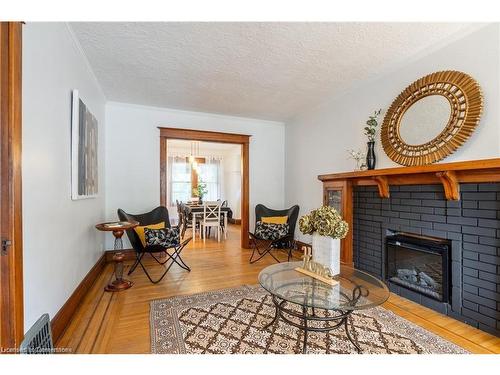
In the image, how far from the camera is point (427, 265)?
2.51 metres

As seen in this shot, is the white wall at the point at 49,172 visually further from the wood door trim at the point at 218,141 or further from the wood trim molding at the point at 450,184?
the wood trim molding at the point at 450,184

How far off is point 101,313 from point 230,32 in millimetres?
2816

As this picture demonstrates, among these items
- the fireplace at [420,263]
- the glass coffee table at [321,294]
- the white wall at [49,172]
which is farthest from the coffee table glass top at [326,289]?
the white wall at [49,172]

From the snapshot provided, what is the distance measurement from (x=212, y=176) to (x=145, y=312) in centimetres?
632

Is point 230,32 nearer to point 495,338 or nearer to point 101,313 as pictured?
point 101,313

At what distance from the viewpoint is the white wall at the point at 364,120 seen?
2.04 meters

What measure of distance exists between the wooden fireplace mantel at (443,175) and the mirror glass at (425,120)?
402mm

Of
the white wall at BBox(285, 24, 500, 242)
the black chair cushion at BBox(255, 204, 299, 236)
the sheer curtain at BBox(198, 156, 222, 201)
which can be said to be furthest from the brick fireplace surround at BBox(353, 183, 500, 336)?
the sheer curtain at BBox(198, 156, 222, 201)

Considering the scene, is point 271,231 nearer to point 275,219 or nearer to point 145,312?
point 275,219

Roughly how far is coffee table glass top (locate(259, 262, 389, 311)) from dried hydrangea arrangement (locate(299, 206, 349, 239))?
0.39 meters

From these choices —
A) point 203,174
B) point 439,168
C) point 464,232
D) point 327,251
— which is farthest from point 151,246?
point 203,174

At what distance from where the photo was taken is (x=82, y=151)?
2.50 meters

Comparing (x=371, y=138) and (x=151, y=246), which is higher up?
(x=371, y=138)
